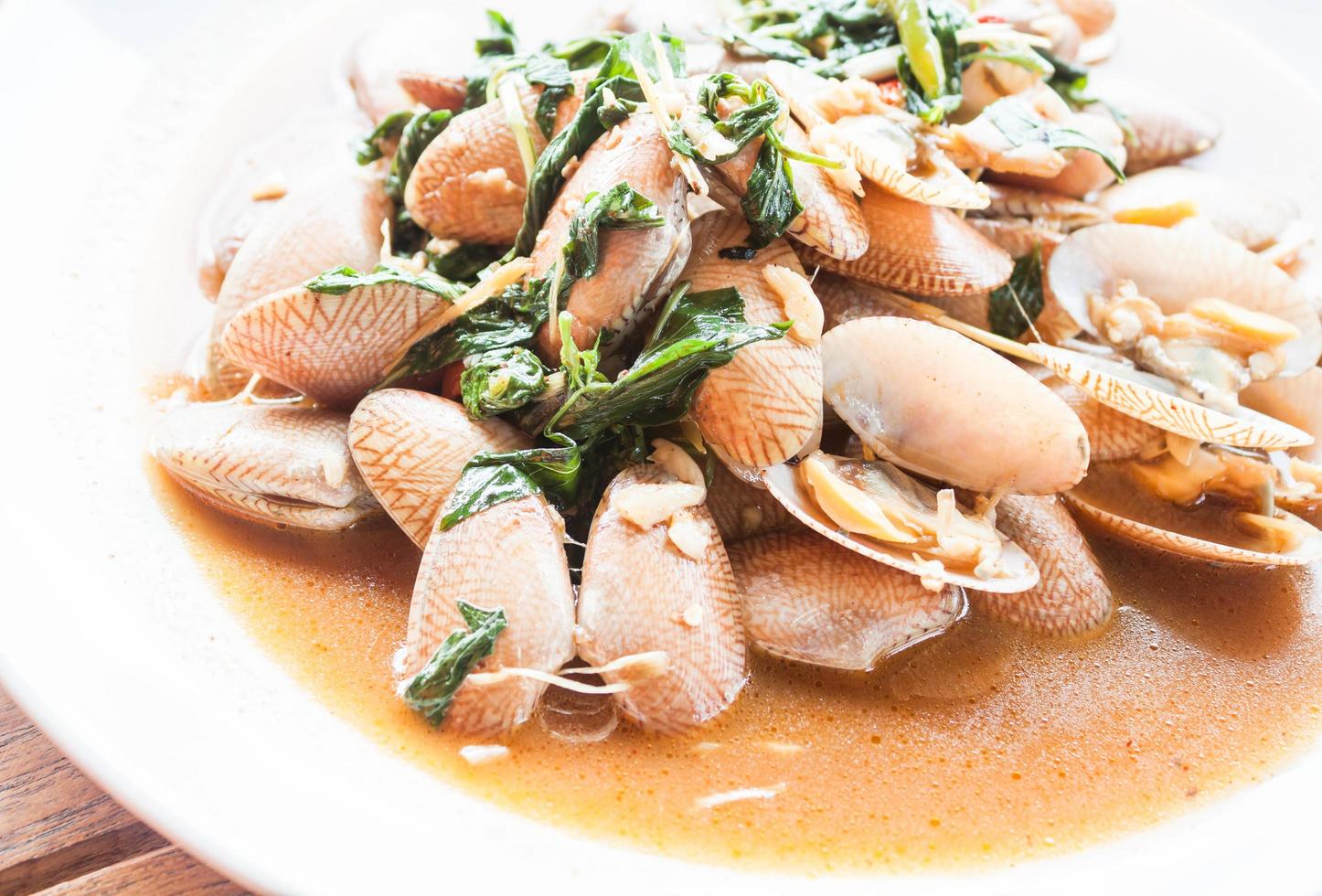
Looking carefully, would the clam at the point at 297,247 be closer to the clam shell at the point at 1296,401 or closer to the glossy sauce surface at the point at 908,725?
the glossy sauce surface at the point at 908,725

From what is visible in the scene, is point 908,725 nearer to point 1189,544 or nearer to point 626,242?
point 1189,544

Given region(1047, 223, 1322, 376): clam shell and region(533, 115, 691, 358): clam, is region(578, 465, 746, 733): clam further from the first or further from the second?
region(1047, 223, 1322, 376): clam shell

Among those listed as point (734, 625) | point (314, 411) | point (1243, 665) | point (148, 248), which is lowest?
point (1243, 665)

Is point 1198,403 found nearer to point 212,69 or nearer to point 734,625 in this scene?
point 734,625

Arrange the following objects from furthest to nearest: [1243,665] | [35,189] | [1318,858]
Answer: [35,189], [1243,665], [1318,858]

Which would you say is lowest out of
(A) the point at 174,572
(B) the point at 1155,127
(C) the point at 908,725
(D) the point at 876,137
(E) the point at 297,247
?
(C) the point at 908,725

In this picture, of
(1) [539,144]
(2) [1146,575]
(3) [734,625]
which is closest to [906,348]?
(3) [734,625]

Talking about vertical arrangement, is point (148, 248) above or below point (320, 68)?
below

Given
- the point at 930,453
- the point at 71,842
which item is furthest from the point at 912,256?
the point at 71,842
